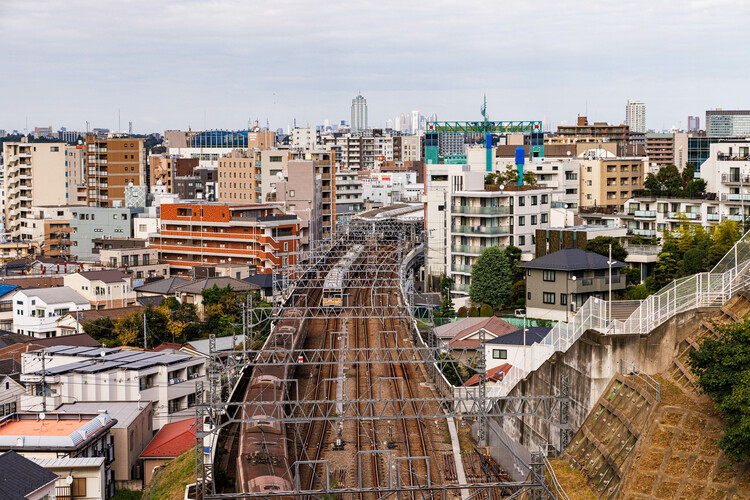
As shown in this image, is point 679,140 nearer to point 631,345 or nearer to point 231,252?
point 231,252

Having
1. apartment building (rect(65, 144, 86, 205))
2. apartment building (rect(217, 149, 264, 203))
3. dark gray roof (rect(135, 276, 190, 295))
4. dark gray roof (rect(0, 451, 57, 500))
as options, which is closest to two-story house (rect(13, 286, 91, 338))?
dark gray roof (rect(135, 276, 190, 295))

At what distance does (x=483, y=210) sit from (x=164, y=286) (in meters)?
16.8

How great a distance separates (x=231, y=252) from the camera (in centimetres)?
5666

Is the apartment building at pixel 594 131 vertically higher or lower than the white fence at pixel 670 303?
higher

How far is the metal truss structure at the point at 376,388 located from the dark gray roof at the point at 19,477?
3080 mm

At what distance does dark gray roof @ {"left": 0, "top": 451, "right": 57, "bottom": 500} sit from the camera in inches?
717

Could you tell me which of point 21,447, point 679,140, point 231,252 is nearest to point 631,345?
point 21,447

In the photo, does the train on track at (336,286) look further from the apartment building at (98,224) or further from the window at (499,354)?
the apartment building at (98,224)

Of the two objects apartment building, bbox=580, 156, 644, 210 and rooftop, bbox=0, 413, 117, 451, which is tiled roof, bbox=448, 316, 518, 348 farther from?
apartment building, bbox=580, 156, 644, 210

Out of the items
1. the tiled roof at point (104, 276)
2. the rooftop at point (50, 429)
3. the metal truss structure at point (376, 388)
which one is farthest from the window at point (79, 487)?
the tiled roof at point (104, 276)

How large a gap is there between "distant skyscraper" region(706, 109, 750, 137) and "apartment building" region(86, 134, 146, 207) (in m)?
72.7

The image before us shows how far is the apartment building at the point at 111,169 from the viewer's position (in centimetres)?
7838

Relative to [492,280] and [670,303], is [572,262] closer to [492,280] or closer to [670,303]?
[492,280]

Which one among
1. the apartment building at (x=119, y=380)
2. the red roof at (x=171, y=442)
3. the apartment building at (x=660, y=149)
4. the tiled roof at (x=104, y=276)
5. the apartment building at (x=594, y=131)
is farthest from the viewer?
the apartment building at (x=660, y=149)
